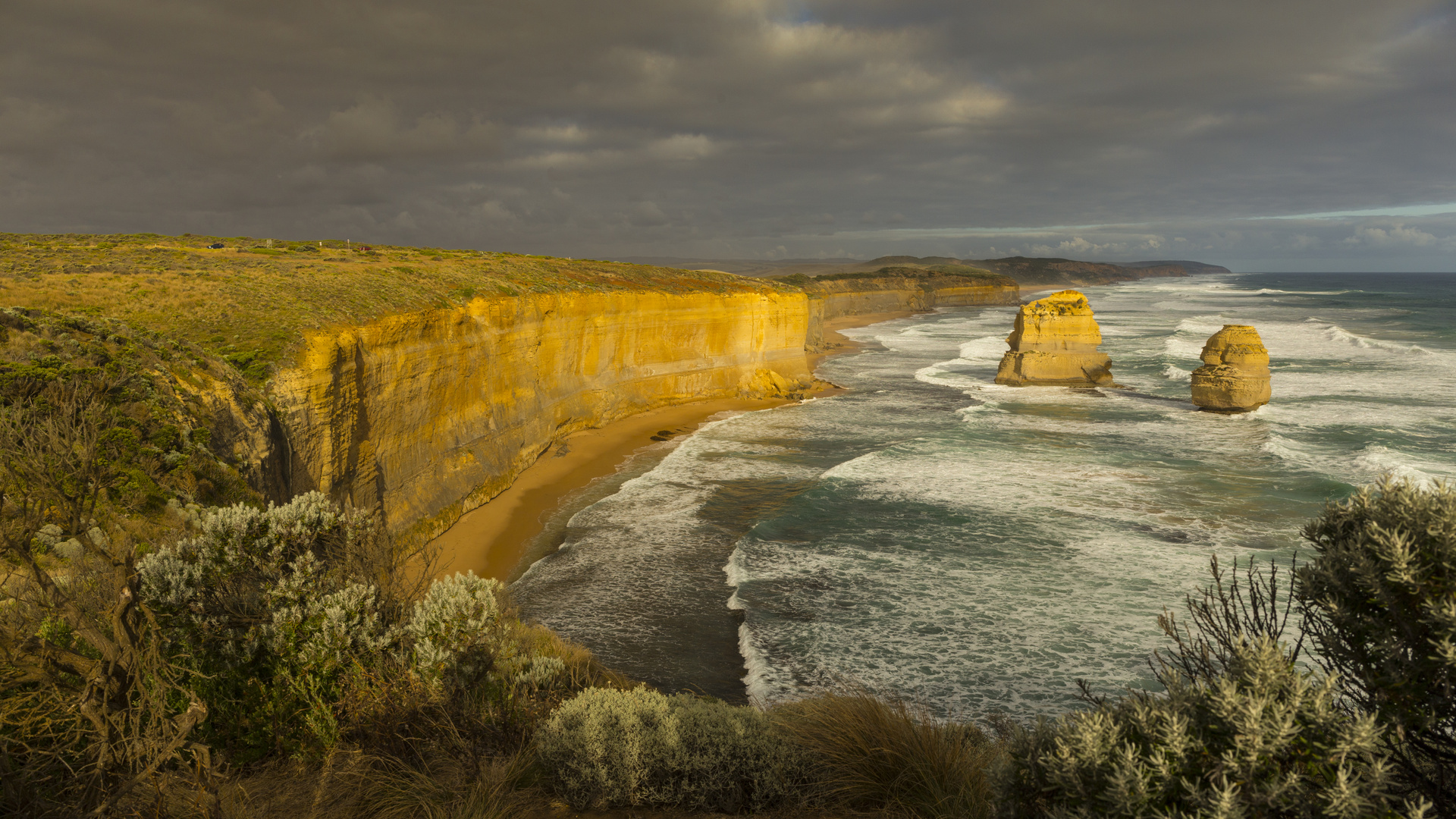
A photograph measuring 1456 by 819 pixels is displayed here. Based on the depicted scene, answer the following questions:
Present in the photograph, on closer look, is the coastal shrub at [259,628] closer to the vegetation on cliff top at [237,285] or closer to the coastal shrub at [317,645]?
the coastal shrub at [317,645]

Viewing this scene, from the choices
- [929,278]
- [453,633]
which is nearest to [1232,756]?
[453,633]

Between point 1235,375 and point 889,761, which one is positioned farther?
point 1235,375

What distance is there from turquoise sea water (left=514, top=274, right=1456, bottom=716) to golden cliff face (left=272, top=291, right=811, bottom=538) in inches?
145

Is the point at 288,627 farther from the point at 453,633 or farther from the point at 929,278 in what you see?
the point at 929,278

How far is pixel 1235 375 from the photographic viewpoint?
100 feet

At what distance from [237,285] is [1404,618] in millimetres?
22269

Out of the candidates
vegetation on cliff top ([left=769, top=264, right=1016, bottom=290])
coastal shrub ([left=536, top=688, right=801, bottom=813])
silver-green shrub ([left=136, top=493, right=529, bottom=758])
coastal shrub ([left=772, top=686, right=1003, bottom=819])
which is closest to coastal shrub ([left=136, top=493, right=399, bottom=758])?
silver-green shrub ([left=136, top=493, right=529, bottom=758])

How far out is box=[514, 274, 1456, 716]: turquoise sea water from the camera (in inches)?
497

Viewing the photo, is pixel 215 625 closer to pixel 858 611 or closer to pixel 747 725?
pixel 747 725

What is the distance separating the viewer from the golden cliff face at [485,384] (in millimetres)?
16047

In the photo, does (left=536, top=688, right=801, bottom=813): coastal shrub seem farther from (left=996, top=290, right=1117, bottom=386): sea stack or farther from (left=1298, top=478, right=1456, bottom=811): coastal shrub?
(left=996, top=290, right=1117, bottom=386): sea stack

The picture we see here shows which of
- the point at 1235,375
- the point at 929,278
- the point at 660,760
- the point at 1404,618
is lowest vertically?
the point at 660,760

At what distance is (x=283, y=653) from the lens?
268 inches

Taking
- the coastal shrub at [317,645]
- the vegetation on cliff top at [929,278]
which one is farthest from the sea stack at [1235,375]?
the vegetation on cliff top at [929,278]
